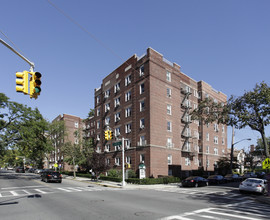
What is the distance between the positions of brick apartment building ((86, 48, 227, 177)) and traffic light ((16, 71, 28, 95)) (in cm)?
2847

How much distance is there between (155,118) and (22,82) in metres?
29.9

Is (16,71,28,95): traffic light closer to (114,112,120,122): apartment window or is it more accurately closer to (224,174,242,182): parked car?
(114,112,120,122): apartment window

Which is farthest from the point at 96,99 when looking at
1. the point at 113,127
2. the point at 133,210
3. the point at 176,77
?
the point at 133,210

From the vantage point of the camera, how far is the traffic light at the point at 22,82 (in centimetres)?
859

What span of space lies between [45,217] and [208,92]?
49.6m

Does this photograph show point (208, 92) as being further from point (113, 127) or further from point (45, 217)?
point (45, 217)

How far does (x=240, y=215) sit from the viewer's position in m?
10.8

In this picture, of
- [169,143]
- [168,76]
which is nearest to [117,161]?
[169,143]

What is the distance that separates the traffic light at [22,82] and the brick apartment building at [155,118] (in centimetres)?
2847

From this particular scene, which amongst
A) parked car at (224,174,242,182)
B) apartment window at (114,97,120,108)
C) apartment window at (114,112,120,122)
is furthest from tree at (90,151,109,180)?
parked car at (224,174,242,182)

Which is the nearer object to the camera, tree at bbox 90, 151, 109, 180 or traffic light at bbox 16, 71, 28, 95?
traffic light at bbox 16, 71, 28, 95

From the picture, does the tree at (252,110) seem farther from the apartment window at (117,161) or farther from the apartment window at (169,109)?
the apartment window at (117,161)

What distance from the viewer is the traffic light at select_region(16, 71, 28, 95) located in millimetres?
8594

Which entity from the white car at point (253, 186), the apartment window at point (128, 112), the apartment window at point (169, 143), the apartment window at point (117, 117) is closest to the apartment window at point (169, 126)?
the apartment window at point (169, 143)
